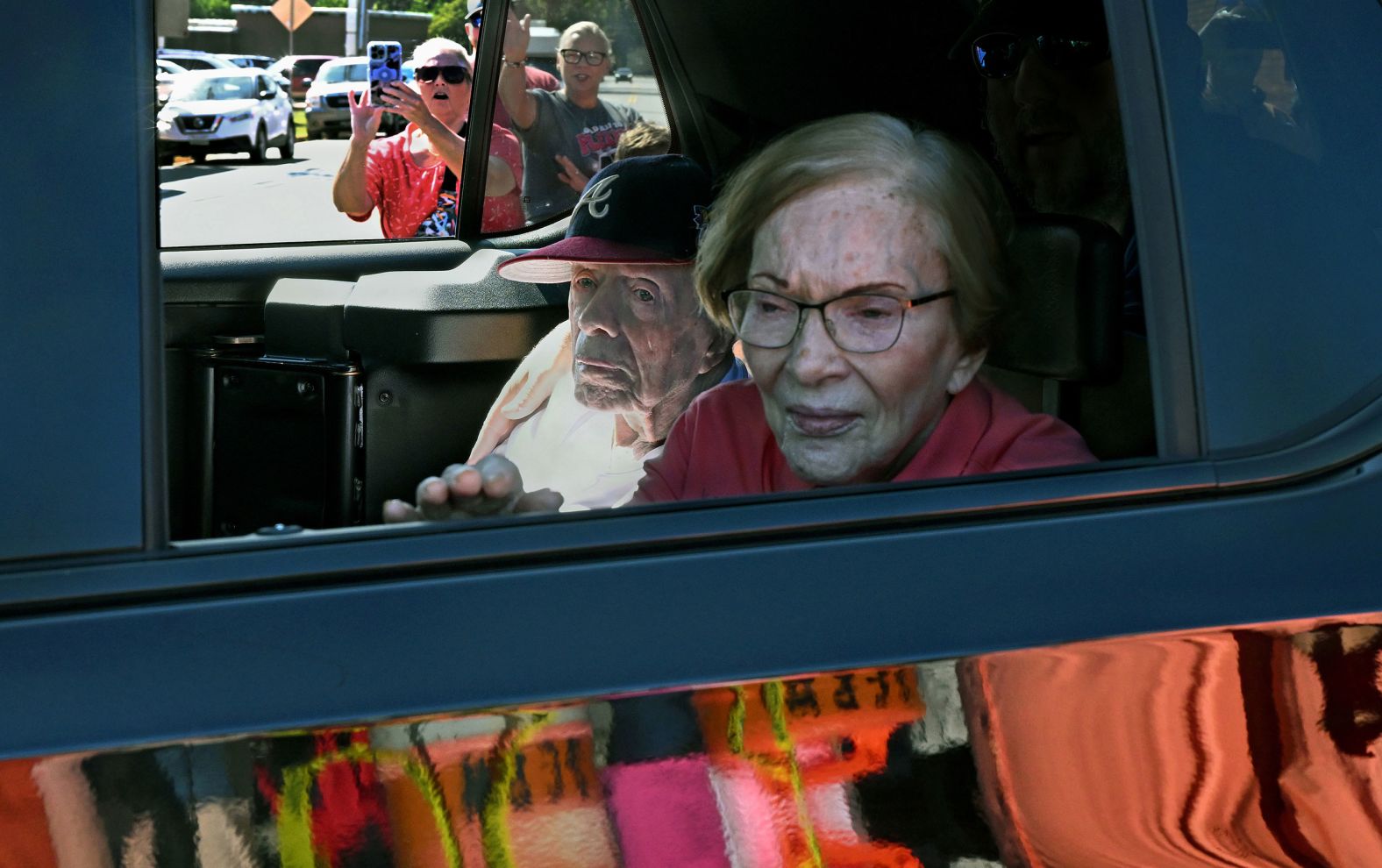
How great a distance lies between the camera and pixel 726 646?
104 cm

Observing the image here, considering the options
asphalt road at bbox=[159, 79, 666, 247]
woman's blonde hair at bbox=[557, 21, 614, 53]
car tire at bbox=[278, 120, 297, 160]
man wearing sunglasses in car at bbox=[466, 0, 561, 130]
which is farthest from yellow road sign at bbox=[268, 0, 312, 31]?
woman's blonde hair at bbox=[557, 21, 614, 53]

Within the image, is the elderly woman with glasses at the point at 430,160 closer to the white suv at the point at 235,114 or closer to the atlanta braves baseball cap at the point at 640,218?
the atlanta braves baseball cap at the point at 640,218

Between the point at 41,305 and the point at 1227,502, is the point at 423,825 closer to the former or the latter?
the point at 41,305

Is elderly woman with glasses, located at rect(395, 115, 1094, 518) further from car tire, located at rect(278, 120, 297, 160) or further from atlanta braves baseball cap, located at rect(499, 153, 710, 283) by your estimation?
car tire, located at rect(278, 120, 297, 160)

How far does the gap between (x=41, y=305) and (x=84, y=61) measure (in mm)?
170

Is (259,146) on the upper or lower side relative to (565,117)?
upper

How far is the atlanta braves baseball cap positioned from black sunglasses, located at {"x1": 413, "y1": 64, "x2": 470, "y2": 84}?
1109mm

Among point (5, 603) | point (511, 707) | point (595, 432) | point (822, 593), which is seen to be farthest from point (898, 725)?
point (595, 432)

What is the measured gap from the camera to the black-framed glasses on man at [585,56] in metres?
3.04

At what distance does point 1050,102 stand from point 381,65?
7.50ft

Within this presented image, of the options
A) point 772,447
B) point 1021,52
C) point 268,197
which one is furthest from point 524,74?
point 268,197

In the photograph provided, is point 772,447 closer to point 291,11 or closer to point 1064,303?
point 1064,303

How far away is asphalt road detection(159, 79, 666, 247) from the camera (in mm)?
3345

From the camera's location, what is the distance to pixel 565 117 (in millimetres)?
3186
